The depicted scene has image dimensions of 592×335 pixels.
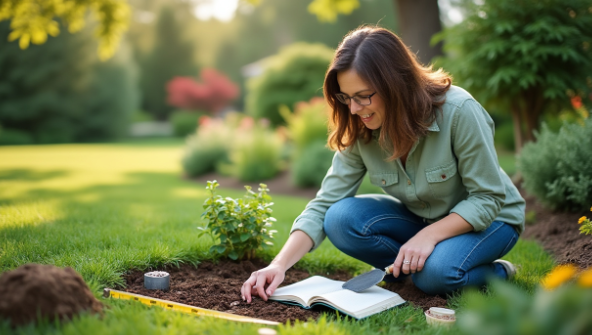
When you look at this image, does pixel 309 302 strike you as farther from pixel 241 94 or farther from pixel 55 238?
pixel 241 94

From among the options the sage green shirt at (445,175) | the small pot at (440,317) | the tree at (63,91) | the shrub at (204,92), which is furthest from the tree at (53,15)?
the shrub at (204,92)

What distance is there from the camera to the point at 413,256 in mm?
2250

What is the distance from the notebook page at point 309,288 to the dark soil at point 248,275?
2.6 inches

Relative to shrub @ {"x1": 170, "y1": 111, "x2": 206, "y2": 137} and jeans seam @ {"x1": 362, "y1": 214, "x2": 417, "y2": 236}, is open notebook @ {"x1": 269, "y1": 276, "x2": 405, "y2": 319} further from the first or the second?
shrub @ {"x1": 170, "y1": 111, "x2": 206, "y2": 137}

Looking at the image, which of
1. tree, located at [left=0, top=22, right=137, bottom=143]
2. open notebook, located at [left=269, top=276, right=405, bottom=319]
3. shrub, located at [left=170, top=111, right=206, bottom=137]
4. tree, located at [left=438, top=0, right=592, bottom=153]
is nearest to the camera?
open notebook, located at [left=269, top=276, right=405, bottom=319]

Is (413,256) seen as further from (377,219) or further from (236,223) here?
(236,223)

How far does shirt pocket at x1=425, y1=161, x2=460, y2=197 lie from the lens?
2.37 meters

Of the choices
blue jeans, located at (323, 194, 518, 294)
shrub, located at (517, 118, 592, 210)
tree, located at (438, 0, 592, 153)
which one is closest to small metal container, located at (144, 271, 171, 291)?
blue jeans, located at (323, 194, 518, 294)

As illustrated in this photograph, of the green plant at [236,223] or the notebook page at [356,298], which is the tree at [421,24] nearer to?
the green plant at [236,223]

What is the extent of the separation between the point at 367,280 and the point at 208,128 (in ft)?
30.0

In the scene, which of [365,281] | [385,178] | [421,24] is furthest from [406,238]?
[421,24]

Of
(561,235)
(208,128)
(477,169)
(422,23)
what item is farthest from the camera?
(208,128)

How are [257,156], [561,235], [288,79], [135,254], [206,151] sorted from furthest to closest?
1. [288,79]
2. [206,151]
3. [257,156]
4. [561,235]
5. [135,254]

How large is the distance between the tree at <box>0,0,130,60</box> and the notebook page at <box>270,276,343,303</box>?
7.57m
